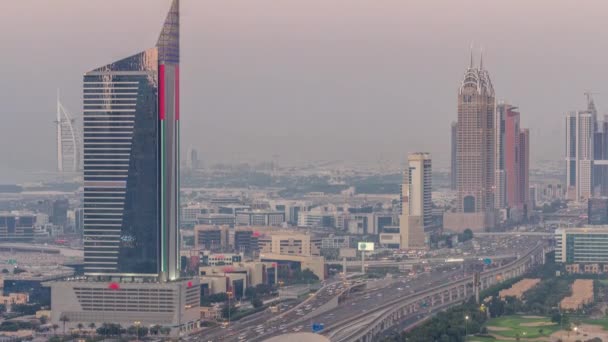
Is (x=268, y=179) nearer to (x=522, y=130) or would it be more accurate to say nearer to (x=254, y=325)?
(x=522, y=130)

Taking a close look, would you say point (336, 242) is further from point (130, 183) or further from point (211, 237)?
point (130, 183)

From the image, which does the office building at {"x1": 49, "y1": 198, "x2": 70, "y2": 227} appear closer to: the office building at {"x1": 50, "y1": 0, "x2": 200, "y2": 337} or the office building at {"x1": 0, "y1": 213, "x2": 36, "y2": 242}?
the office building at {"x1": 0, "y1": 213, "x2": 36, "y2": 242}

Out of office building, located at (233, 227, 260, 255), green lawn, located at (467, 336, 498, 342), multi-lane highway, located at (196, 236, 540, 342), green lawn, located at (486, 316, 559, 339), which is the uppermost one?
office building, located at (233, 227, 260, 255)

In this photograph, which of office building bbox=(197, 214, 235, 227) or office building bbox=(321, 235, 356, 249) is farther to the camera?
office building bbox=(197, 214, 235, 227)

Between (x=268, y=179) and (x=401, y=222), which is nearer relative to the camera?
(x=401, y=222)

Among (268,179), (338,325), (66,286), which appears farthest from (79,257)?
(268,179)

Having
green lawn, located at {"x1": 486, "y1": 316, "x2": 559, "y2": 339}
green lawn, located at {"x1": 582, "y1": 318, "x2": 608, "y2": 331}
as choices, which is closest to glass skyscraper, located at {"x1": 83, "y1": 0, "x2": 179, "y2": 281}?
green lawn, located at {"x1": 486, "y1": 316, "x2": 559, "y2": 339}
